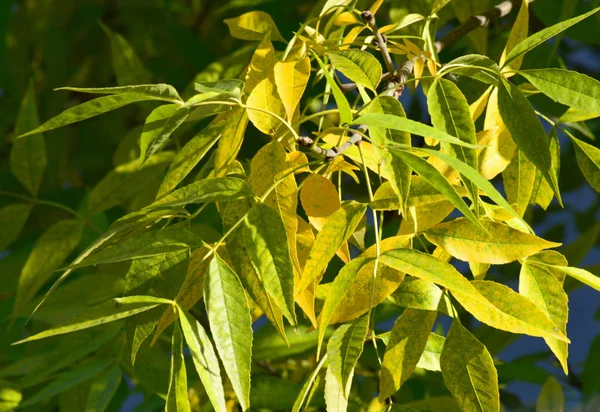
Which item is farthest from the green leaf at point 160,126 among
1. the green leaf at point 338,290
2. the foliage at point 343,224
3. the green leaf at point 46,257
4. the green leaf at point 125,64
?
the green leaf at point 125,64

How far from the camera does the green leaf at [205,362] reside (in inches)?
16.3

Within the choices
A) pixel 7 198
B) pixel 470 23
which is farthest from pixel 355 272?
pixel 7 198

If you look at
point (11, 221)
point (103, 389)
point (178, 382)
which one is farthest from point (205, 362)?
point (11, 221)

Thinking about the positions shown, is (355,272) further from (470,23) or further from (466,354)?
(470,23)

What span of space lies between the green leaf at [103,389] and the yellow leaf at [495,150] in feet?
1.06

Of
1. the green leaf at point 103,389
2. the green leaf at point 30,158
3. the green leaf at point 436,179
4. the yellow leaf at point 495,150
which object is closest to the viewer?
the green leaf at point 436,179

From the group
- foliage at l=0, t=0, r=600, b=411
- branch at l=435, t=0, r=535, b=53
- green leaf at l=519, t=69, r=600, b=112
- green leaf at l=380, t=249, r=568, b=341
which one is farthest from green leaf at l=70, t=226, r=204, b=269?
branch at l=435, t=0, r=535, b=53

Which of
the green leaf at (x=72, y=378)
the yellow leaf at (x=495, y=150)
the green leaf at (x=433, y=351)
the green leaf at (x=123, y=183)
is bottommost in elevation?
the green leaf at (x=72, y=378)

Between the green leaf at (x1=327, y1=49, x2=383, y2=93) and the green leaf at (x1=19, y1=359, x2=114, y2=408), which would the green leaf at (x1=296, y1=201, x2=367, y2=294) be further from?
the green leaf at (x1=19, y1=359, x2=114, y2=408)

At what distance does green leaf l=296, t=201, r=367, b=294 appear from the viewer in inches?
16.4

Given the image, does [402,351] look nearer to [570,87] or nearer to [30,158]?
[570,87]

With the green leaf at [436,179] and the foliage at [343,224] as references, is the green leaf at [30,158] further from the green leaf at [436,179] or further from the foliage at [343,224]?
the green leaf at [436,179]

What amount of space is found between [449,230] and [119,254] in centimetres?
18

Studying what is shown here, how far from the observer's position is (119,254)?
413 millimetres
